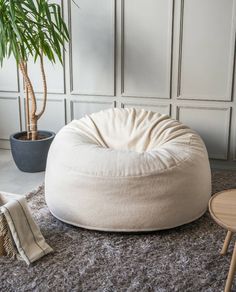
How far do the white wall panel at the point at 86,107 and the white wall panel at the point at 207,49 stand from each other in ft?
2.47

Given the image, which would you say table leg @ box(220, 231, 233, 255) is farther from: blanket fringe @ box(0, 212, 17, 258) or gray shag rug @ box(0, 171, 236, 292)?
blanket fringe @ box(0, 212, 17, 258)

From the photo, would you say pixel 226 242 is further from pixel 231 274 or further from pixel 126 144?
pixel 126 144

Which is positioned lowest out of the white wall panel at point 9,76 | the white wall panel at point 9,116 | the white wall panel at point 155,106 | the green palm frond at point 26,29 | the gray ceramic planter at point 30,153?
the gray ceramic planter at point 30,153

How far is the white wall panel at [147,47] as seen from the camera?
3.24 m

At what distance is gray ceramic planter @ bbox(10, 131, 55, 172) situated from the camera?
3227 millimetres

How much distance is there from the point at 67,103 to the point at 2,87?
0.75 metres

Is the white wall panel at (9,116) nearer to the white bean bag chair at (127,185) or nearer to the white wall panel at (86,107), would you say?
the white wall panel at (86,107)

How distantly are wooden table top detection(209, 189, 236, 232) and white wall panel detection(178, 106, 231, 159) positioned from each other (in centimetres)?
147

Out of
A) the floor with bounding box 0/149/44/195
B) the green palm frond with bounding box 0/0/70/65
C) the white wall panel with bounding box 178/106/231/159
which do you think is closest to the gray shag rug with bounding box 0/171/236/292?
the floor with bounding box 0/149/44/195

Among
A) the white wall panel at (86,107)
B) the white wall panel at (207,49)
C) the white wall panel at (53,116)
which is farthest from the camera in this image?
the white wall panel at (53,116)

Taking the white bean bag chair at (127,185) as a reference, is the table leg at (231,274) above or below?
below

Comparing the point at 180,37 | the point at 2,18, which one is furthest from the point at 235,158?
the point at 2,18

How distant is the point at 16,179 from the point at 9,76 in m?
1.24

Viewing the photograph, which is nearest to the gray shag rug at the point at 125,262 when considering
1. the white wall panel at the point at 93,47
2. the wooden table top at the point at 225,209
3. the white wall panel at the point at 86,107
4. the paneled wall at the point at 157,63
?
the wooden table top at the point at 225,209
